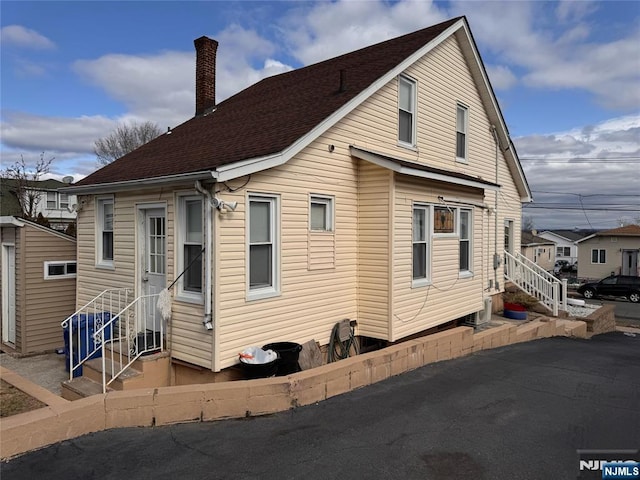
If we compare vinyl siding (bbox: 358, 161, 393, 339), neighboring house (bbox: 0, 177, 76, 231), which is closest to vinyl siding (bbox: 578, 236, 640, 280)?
vinyl siding (bbox: 358, 161, 393, 339)

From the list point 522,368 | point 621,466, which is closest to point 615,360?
point 522,368

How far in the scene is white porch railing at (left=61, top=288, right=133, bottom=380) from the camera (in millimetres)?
7293

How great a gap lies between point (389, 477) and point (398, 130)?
7479 mm

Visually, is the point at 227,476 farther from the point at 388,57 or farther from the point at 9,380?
the point at 388,57

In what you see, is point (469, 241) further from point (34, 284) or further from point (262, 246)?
point (34, 284)

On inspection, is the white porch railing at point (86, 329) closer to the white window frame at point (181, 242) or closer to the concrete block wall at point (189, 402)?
the concrete block wall at point (189, 402)

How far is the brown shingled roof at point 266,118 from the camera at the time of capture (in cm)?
764

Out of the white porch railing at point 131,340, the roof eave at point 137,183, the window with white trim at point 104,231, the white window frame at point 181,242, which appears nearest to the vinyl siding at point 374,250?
the white window frame at point 181,242

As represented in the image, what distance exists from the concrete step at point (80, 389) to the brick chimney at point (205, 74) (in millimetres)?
9490

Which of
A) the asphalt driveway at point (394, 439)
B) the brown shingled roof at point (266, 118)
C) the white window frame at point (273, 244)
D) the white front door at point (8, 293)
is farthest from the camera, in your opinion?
the white front door at point (8, 293)

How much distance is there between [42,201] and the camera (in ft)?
131

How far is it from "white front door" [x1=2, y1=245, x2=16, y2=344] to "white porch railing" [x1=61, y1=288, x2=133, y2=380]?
2.47 meters

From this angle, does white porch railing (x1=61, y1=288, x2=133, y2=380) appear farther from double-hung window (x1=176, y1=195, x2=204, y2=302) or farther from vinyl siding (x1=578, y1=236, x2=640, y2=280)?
vinyl siding (x1=578, y1=236, x2=640, y2=280)

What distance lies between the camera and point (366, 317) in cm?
897
